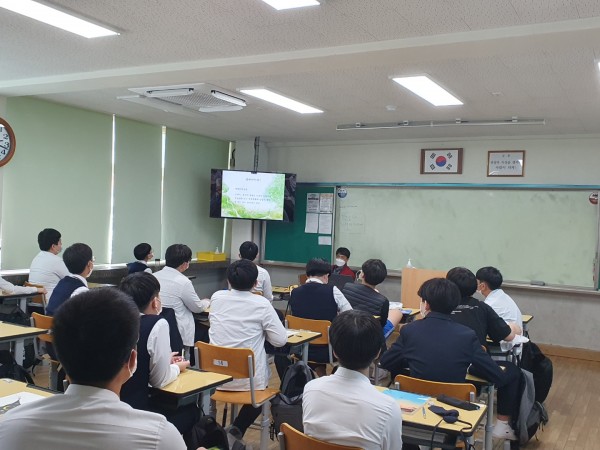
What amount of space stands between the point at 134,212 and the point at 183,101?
100 inches

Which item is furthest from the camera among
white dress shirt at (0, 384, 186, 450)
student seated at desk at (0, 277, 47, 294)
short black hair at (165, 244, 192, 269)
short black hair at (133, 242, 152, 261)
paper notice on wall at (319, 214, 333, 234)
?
paper notice on wall at (319, 214, 333, 234)

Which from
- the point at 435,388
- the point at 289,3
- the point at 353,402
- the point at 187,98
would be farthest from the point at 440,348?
the point at 187,98

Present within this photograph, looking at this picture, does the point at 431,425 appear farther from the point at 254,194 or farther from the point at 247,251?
the point at 254,194

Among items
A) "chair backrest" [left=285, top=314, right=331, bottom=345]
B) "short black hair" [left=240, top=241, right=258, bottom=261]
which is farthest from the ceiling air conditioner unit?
"chair backrest" [left=285, top=314, right=331, bottom=345]

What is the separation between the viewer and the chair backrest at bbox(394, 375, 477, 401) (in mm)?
2734

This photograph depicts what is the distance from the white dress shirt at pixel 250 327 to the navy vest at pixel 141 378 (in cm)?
105

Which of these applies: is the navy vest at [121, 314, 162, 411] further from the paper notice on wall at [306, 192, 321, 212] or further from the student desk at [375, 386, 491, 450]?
the paper notice on wall at [306, 192, 321, 212]

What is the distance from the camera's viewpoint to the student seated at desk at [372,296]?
4.71m

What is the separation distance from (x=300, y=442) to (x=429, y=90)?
13.0ft

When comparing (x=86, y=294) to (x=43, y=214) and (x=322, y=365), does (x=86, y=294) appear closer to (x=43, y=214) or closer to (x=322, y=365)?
(x=322, y=365)

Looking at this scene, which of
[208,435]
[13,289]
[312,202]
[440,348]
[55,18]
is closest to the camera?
[208,435]

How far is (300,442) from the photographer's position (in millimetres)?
2021

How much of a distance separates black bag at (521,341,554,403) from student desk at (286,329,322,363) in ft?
5.50

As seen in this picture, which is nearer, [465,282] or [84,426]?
[84,426]
